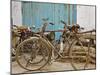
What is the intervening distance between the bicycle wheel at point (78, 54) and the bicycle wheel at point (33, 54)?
0.30 meters

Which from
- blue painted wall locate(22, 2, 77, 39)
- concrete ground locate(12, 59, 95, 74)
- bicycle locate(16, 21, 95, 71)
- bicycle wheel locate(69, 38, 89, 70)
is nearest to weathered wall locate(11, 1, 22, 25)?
Result: blue painted wall locate(22, 2, 77, 39)

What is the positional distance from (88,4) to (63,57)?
2.42 ft

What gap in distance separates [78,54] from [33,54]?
1.86 feet

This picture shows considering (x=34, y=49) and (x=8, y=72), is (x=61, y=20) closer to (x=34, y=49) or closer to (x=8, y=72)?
(x=34, y=49)

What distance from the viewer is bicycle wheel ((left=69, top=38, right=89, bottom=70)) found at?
100 inches

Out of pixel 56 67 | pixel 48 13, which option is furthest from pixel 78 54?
pixel 48 13

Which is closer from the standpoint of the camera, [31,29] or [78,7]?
[31,29]

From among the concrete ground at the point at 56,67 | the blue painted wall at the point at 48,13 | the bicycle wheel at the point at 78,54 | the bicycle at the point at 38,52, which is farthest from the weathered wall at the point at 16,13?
the bicycle wheel at the point at 78,54

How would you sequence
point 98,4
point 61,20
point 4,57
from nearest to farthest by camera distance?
point 4,57
point 61,20
point 98,4

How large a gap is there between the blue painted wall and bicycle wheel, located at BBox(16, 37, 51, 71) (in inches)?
7.4

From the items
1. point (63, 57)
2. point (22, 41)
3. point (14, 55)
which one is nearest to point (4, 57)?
point (14, 55)

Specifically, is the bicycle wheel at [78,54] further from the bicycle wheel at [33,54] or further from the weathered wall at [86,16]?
the bicycle wheel at [33,54]

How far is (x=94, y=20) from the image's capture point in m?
2.65

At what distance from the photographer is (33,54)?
7.87 ft
